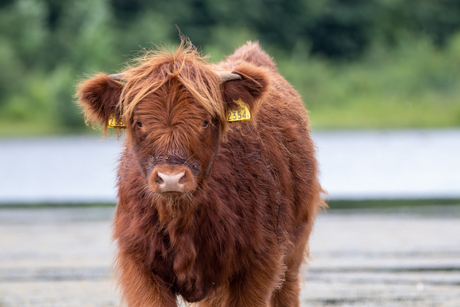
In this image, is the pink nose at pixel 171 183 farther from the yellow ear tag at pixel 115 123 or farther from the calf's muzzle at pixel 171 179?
the yellow ear tag at pixel 115 123

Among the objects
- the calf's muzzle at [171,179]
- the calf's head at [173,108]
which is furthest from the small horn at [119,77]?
the calf's muzzle at [171,179]

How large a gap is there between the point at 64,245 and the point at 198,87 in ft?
23.5

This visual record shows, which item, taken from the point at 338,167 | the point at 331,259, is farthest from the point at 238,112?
the point at 338,167

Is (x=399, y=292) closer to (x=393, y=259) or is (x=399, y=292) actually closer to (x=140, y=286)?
(x=393, y=259)

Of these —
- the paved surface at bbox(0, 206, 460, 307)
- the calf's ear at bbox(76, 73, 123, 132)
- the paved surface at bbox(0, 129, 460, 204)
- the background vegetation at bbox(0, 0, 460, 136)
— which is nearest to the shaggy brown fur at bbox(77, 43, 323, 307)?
the calf's ear at bbox(76, 73, 123, 132)

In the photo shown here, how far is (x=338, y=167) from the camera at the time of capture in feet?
70.2

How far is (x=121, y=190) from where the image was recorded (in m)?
4.66

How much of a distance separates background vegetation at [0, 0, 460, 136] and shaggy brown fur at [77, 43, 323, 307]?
3084 cm

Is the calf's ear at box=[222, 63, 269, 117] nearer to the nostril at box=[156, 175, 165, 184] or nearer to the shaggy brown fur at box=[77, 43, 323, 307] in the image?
the shaggy brown fur at box=[77, 43, 323, 307]

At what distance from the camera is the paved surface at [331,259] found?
700 cm

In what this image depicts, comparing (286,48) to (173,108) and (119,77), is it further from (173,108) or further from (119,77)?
(173,108)

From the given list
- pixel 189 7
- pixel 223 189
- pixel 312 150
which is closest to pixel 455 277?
pixel 312 150

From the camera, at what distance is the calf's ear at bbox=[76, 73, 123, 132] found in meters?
4.46

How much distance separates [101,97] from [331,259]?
537 centimetres
